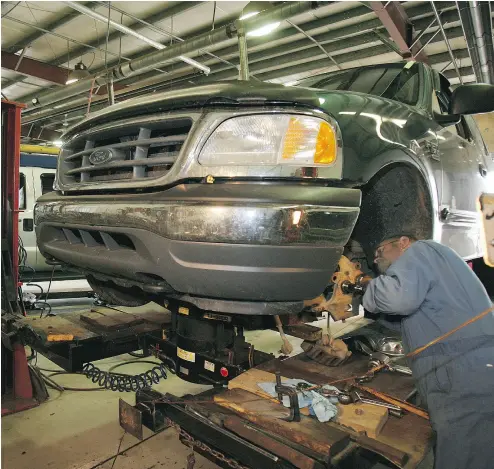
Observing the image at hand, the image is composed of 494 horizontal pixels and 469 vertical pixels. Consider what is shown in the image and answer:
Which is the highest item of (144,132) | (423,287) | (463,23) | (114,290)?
(463,23)

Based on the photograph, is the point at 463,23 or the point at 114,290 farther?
the point at 463,23

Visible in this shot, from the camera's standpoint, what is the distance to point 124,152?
1979 millimetres

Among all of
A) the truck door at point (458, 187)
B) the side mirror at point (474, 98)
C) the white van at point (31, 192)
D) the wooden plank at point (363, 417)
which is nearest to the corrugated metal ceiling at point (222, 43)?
the white van at point (31, 192)

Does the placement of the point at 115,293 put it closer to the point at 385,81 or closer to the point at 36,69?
the point at 385,81

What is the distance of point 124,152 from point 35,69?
792cm

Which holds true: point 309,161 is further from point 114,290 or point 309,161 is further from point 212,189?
point 114,290

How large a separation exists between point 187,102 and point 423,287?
50.1 inches

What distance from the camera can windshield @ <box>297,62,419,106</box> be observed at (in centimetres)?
275

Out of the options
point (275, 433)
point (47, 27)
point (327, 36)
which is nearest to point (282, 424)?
point (275, 433)

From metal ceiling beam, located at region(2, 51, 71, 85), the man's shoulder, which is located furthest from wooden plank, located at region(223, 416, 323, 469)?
metal ceiling beam, located at region(2, 51, 71, 85)

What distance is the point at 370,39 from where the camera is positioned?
265 inches

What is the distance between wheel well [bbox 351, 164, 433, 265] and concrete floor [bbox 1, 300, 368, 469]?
62.7 inches

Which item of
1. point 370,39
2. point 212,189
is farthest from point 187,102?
point 370,39

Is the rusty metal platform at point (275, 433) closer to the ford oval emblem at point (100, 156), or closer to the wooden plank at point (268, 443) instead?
the wooden plank at point (268, 443)
